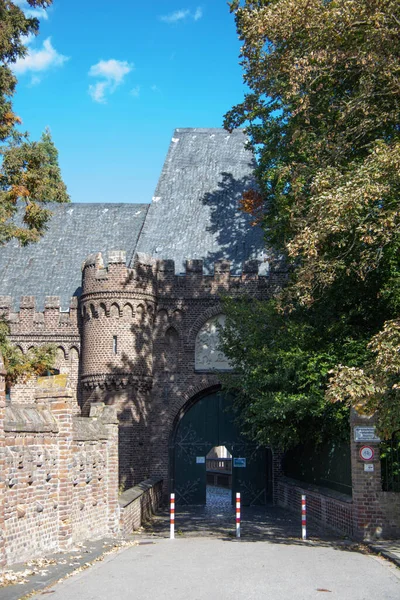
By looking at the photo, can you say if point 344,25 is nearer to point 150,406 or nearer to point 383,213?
point 383,213

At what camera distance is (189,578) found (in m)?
9.94

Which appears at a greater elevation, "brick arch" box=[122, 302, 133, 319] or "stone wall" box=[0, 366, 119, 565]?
"brick arch" box=[122, 302, 133, 319]

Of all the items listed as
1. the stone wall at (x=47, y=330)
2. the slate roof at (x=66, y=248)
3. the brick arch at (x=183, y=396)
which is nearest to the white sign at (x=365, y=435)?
the brick arch at (x=183, y=396)

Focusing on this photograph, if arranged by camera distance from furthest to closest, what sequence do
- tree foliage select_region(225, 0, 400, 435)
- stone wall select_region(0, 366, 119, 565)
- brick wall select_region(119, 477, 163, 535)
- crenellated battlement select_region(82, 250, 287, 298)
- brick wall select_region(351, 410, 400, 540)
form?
1. crenellated battlement select_region(82, 250, 287, 298)
2. brick wall select_region(119, 477, 163, 535)
3. brick wall select_region(351, 410, 400, 540)
4. tree foliage select_region(225, 0, 400, 435)
5. stone wall select_region(0, 366, 119, 565)

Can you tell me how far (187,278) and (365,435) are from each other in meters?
13.5

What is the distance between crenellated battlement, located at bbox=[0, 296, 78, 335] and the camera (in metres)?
27.1

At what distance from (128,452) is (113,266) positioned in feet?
19.9

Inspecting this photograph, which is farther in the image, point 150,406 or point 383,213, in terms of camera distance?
point 150,406

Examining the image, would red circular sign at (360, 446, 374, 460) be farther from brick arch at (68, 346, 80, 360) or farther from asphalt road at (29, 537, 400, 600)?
brick arch at (68, 346, 80, 360)

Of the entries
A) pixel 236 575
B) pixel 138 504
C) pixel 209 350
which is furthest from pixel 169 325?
pixel 236 575

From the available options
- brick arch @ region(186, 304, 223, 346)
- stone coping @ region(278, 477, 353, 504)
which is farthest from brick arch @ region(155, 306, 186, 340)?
stone coping @ region(278, 477, 353, 504)

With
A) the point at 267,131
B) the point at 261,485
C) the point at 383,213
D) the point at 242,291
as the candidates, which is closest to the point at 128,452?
the point at 261,485

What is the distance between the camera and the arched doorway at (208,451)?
87.5ft

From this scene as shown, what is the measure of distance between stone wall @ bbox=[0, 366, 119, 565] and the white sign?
4750 millimetres
